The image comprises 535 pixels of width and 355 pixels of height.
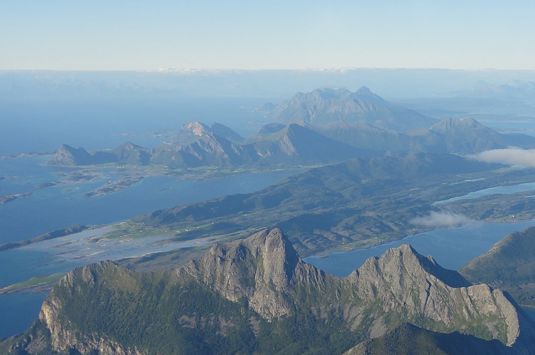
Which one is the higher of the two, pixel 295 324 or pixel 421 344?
pixel 421 344

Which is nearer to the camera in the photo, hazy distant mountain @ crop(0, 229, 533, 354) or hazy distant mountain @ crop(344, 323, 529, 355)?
hazy distant mountain @ crop(344, 323, 529, 355)

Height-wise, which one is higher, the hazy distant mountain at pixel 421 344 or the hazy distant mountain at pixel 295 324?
the hazy distant mountain at pixel 421 344

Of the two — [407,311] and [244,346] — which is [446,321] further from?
[244,346]

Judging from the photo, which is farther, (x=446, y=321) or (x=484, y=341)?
(x=446, y=321)

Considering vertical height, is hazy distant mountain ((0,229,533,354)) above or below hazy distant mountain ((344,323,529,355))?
below

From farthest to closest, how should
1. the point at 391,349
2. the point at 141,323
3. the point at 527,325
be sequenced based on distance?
1. the point at 141,323
2. the point at 527,325
3. the point at 391,349


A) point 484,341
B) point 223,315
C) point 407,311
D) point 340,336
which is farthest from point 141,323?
point 484,341

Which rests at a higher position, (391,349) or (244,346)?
(391,349)

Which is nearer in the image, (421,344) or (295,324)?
(421,344)

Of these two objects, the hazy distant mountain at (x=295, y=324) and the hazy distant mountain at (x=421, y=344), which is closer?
the hazy distant mountain at (x=421, y=344)

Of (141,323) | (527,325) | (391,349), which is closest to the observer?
(391,349)
